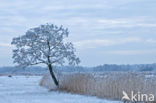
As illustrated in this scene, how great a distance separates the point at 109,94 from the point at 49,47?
10.6m

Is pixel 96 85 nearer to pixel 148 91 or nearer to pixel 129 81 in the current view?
pixel 129 81

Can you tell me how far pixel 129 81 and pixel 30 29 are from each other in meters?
Answer: 12.5

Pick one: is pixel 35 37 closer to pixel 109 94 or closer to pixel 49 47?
pixel 49 47

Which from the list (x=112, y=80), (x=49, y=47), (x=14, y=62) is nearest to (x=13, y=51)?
(x=14, y=62)

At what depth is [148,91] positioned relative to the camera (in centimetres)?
1886

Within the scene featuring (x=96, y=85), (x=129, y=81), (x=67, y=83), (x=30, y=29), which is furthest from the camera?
(x=30, y=29)

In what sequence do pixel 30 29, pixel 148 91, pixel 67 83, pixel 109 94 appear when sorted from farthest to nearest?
pixel 30 29 < pixel 67 83 < pixel 109 94 < pixel 148 91

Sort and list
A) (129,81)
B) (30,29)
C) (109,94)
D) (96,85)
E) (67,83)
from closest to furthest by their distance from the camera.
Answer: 1. (129,81)
2. (109,94)
3. (96,85)
4. (67,83)
5. (30,29)

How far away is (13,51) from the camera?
103ft

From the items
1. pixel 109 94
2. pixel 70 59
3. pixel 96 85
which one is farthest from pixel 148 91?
pixel 70 59

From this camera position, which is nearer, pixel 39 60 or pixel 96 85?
pixel 96 85

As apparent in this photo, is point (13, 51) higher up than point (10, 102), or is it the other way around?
point (13, 51)

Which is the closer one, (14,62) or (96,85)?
(96,85)

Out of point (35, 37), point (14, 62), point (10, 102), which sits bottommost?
point (10, 102)
